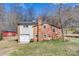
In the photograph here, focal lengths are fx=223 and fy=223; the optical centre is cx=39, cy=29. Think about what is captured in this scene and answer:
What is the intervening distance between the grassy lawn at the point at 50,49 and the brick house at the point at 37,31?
0.05 m

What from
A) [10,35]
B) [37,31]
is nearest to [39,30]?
[37,31]

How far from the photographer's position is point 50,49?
177 cm

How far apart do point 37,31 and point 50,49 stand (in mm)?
177

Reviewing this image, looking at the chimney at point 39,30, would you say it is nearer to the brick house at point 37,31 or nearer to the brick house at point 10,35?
the brick house at point 37,31

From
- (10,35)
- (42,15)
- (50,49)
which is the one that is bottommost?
(50,49)

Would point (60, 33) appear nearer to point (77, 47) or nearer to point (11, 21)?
point (77, 47)

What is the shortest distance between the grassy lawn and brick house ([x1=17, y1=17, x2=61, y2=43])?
0.05m

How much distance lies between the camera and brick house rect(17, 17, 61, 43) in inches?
69.8

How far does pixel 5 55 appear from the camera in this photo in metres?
1.77

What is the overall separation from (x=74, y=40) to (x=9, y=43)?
1.69ft

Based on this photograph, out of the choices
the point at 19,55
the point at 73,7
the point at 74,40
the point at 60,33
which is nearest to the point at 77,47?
the point at 74,40

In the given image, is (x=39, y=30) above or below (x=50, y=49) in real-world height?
above

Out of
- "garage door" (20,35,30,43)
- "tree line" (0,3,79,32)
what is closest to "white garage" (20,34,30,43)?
"garage door" (20,35,30,43)

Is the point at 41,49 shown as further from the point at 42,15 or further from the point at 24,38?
the point at 42,15
